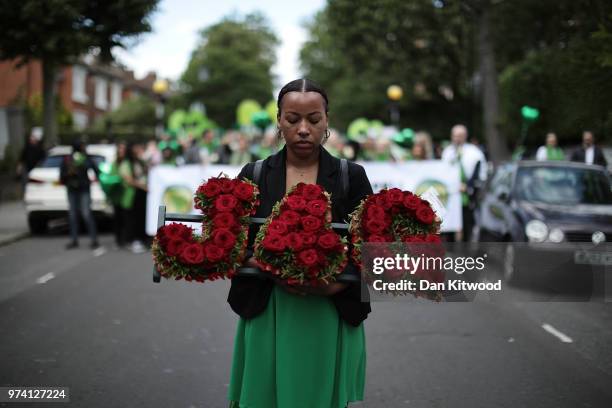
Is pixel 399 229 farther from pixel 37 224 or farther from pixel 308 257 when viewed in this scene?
pixel 37 224

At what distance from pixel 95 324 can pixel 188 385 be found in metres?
2.42

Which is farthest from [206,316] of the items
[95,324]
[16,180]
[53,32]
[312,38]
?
[312,38]

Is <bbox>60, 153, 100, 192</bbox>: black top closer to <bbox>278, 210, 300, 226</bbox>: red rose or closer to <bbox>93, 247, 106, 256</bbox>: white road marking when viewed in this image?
<bbox>93, 247, 106, 256</bbox>: white road marking

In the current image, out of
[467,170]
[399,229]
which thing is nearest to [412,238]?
[399,229]

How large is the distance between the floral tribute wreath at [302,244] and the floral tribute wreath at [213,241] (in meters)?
0.10

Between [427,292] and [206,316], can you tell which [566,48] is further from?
[427,292]

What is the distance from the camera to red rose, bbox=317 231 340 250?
→ 9.77 feet

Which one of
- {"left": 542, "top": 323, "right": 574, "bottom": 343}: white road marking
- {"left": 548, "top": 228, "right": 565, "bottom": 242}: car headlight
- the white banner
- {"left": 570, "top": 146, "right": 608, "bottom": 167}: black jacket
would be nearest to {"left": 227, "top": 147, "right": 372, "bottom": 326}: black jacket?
{"left": 542, "top": 323, "right": 574, "bottom": 343}: white road marking

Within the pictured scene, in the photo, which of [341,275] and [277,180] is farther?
[277,180]

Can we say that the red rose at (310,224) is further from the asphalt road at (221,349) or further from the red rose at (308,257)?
the asphalt road at (221,349)

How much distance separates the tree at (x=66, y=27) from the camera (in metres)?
20.0

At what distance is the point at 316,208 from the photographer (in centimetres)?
306

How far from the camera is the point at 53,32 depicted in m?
20.5

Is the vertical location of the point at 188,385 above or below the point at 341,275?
below
